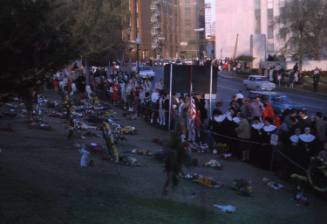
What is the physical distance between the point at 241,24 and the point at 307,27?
38.2 m

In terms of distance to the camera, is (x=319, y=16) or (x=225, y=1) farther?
(x=225, y=1)

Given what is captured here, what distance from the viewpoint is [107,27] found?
3341 cm

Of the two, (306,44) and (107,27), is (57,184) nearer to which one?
(107,27)

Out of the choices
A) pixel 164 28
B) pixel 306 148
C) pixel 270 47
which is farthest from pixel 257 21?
pixel 306 148

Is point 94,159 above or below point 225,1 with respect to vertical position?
below

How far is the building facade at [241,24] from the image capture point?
85688mm

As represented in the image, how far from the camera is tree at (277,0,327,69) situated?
5359 cm

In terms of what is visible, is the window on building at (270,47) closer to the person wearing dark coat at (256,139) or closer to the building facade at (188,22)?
the person wearing dark coat at (256,139)

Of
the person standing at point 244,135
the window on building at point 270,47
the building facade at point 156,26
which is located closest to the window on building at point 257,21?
the window on building at point 270,47

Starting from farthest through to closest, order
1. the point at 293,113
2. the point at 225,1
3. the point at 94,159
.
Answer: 1. the point at 225,1
2. the point at 293,113
3. the point at 94,159

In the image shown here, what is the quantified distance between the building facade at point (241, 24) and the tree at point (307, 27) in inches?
998

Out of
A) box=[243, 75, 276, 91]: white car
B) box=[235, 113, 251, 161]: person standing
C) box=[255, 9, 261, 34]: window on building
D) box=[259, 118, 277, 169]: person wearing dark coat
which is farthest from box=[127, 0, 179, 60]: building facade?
box=[259, 118, 277, 169]: person wearing dark coat

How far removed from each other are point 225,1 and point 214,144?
8203cm

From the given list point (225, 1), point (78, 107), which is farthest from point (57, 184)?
point (225, 1)
